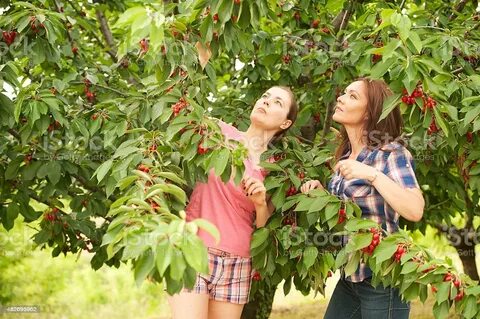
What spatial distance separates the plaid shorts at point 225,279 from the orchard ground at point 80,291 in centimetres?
662

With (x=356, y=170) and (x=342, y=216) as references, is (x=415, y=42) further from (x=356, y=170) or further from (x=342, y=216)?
(x=342, y=216)

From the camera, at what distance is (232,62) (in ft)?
21.4

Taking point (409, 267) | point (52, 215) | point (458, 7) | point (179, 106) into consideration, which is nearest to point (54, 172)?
point (52, 215)

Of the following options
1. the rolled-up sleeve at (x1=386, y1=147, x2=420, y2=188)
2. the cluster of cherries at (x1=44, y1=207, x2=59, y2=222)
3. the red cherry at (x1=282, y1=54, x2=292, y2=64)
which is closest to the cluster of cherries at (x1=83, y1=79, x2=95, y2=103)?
the cluster of cherries at (x1=44, y1=207, x2=59, y2=222)

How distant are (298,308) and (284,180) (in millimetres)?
5862

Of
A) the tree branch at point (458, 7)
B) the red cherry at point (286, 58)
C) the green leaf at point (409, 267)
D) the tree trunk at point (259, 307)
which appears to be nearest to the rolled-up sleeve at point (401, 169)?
the green leaf at point (409, 267)

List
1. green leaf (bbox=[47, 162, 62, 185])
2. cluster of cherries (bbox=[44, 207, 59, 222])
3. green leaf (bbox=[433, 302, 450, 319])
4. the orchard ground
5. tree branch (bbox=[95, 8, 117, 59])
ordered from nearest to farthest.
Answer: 1. green leaf (bbox=[433, 302, 450, 319])
2. green leaf (bbox=[47, 162, 62, 185])
3. cluster of cherries (bbox=[44, 207, 59, 222])
4. tree branch (bbox=[95, 8, 117, 59])
5. the orchard ground

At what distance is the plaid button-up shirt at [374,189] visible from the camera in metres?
3.14

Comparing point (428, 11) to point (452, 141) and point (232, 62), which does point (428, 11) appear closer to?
point (452, 141)

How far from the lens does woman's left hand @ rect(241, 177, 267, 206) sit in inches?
128

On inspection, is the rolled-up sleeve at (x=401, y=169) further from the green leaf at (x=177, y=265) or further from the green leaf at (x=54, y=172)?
the green leaf at (x=54, y=172)

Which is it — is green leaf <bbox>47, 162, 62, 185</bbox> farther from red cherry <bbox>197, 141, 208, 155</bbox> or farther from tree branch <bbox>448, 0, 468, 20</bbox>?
tree branch <bbox>448, 0, 468, 20</bbox>

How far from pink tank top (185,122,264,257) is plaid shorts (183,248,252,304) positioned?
0.13ft

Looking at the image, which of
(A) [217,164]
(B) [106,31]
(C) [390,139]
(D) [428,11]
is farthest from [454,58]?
(B) [106,31]
